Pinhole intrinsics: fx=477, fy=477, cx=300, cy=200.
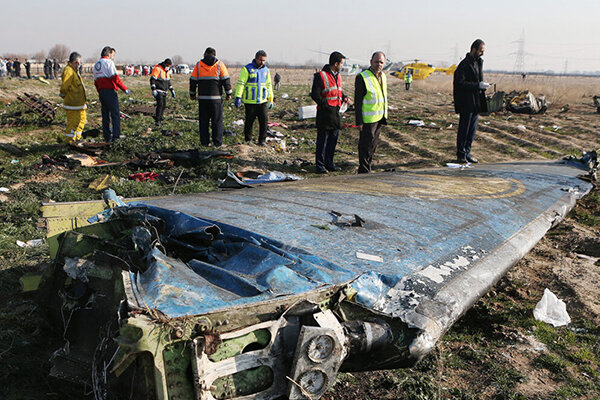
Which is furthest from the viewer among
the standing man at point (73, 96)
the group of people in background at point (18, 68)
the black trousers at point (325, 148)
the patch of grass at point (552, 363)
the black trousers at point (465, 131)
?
the group of people in background at point (18, 68)

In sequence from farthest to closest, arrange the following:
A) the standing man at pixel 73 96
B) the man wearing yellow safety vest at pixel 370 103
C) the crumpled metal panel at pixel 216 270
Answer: the standing man at pixel 73 96, the man wearing yellow safety vest at pixel 370 103, the crumpled metal panel at pixel 216 270

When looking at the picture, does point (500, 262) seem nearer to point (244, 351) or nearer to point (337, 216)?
point (337, 216)

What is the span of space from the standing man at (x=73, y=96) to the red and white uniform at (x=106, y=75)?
1.29 ft

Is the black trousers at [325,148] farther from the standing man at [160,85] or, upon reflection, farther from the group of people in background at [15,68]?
the group of people in background at [15,68]

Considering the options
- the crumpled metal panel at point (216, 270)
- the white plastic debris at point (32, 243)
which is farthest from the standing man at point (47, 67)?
the crumpled metal panel at point (216, 270)

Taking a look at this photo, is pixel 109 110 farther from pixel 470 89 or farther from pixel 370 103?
pixel 470 89

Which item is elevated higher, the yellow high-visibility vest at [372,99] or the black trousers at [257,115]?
the yellow high-visibility vest at [372,99]

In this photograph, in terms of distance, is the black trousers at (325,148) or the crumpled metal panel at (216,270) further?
the black trousers at (325,148)

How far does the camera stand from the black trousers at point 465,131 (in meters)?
8.98

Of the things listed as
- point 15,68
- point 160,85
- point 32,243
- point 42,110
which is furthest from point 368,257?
point 15,68

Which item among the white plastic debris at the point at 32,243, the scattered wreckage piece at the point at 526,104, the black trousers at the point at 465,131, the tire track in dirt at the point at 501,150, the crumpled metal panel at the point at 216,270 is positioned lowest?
the white plastic debris at the point at 32,243

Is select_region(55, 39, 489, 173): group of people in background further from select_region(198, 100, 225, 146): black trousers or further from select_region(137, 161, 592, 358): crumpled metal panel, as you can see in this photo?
select_region(137, 161, 592, 358): crumpled metal panel

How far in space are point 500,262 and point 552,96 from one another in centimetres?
2481

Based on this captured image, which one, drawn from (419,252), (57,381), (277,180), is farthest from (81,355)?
(277,180)
